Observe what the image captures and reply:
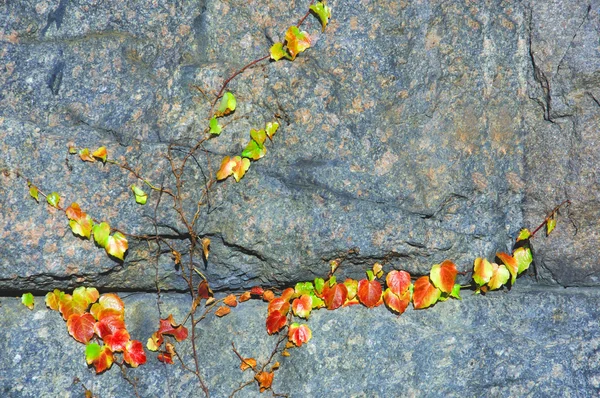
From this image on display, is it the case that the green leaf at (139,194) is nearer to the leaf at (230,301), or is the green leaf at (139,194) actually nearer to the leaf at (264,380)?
the leaf at (230,301)

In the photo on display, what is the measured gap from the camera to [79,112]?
2.21m

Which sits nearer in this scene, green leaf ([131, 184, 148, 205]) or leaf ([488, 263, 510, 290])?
green leaf ([131, 184, 148, 205])

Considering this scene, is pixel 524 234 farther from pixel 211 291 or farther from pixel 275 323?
pixel 211 291

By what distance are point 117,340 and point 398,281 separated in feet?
3.27

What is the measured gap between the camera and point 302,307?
2.26m

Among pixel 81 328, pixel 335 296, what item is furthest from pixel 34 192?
pixel 335 296

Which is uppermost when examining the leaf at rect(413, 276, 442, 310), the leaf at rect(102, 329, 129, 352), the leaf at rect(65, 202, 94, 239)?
the leaf at rect(413, 276, 442, 310)

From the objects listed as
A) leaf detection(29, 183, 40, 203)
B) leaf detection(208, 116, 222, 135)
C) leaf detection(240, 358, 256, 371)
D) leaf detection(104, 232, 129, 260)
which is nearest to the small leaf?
leaf detection(208, 116, 222, 135)

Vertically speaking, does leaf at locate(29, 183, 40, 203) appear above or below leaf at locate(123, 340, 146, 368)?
above

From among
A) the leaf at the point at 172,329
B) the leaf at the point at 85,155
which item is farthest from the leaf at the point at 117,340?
the leaf at the point at 85,155

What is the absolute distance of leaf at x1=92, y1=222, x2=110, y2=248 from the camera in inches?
85.4

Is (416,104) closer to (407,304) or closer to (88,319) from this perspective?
(407,304)

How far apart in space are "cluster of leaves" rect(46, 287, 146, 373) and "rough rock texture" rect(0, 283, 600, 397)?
0.04 metres

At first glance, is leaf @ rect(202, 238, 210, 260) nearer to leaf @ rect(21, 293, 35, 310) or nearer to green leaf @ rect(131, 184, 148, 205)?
green leaf @ rect(131, 184, 148, 205)
